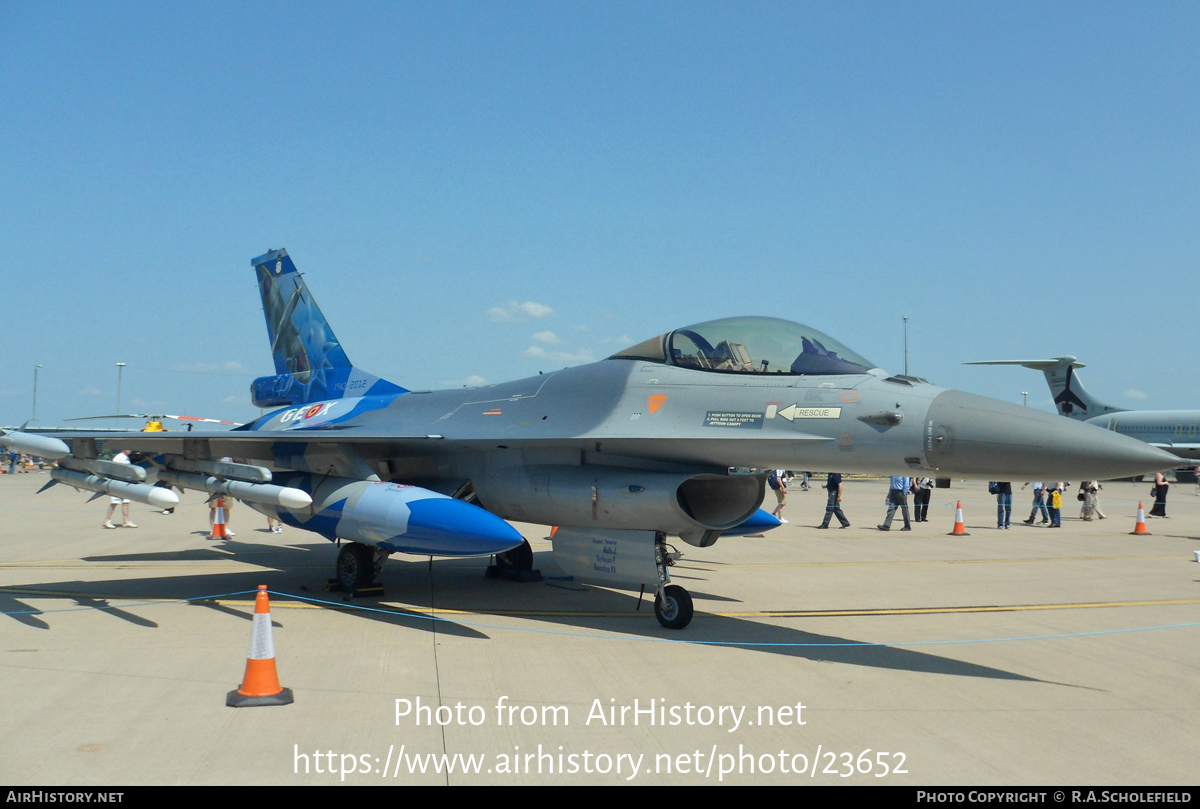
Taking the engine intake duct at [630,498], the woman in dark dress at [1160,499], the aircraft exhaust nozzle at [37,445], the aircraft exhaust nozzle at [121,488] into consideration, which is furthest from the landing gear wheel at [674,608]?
the woman in dark dress at [1160,499]

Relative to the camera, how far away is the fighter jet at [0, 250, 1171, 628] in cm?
647

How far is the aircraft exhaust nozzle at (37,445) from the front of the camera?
849 cm

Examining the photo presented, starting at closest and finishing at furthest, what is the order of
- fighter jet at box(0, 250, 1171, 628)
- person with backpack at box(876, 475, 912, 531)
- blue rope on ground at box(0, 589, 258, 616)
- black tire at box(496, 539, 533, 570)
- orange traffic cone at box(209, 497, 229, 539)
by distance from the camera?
fighter jet at box(0, 250, 1171, 628) → blue rope on ground at box(0, 589, 258, 616) → black tire at box(496, 539, 533, 570) → orange traffic cone at box(209, 497, 229, 539) → person with backpack at box(876, 475, 912, 531)

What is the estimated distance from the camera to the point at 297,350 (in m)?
13.7

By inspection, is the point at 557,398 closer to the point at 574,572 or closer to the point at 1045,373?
the point at 574,572

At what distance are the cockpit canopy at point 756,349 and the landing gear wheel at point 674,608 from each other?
2083 mm

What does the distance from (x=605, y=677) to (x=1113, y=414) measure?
41858 mm

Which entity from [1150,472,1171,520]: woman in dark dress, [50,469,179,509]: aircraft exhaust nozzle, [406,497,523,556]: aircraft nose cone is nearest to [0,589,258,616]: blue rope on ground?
[50,469,179,509]: aircraft exhaust nozzle

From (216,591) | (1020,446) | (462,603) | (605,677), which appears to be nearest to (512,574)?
(462,603)

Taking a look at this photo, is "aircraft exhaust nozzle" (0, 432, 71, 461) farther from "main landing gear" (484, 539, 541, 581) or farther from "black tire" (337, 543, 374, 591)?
"main landing gear" (484, 539, 541, 581)

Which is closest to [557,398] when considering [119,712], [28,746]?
[119,712]

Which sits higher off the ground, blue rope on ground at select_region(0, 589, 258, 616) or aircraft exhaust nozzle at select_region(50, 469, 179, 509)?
aircraft exhaust nozzle at select_region(50, 469, 179, 509)

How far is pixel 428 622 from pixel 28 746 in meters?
3.91

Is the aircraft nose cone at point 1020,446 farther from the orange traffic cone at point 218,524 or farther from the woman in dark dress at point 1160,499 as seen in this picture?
the woman in dark dress at point 1160,499
